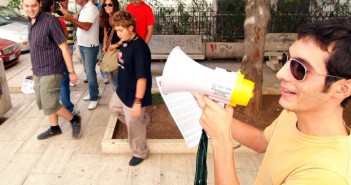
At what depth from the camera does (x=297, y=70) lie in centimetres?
131

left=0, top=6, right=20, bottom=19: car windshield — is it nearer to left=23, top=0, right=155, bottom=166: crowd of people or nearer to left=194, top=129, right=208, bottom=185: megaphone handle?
left=23, top=0, right=155, bottom=166: crowd of people

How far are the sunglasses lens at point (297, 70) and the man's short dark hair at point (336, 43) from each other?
95 millimetres

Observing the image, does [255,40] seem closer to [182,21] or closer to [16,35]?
[182,21]

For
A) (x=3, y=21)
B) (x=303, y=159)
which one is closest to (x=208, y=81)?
(x=303, y=159)

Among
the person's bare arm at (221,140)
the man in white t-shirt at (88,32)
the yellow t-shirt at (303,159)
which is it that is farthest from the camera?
the man in white t-shirt at (88,32)

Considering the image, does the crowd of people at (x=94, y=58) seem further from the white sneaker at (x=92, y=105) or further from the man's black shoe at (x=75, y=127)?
the white sneaker at (x=92, y=105)

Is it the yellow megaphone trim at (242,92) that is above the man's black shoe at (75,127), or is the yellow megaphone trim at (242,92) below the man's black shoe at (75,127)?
above

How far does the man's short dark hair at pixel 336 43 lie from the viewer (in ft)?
3.92

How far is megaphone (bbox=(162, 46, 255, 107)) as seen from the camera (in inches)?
57.4

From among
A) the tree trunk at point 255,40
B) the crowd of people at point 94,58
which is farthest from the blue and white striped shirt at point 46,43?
the tree trunk at point 255,40

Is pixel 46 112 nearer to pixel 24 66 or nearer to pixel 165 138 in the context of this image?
pixel 165 138

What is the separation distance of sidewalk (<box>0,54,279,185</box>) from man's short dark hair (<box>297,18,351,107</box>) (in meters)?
2.44

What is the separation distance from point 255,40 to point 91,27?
2.57 m

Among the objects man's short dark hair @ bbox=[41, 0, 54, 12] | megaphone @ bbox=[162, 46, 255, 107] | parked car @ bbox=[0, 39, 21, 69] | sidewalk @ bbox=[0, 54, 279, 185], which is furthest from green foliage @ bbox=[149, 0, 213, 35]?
megaphone @ bbox=[162, 46, 255, 107]
